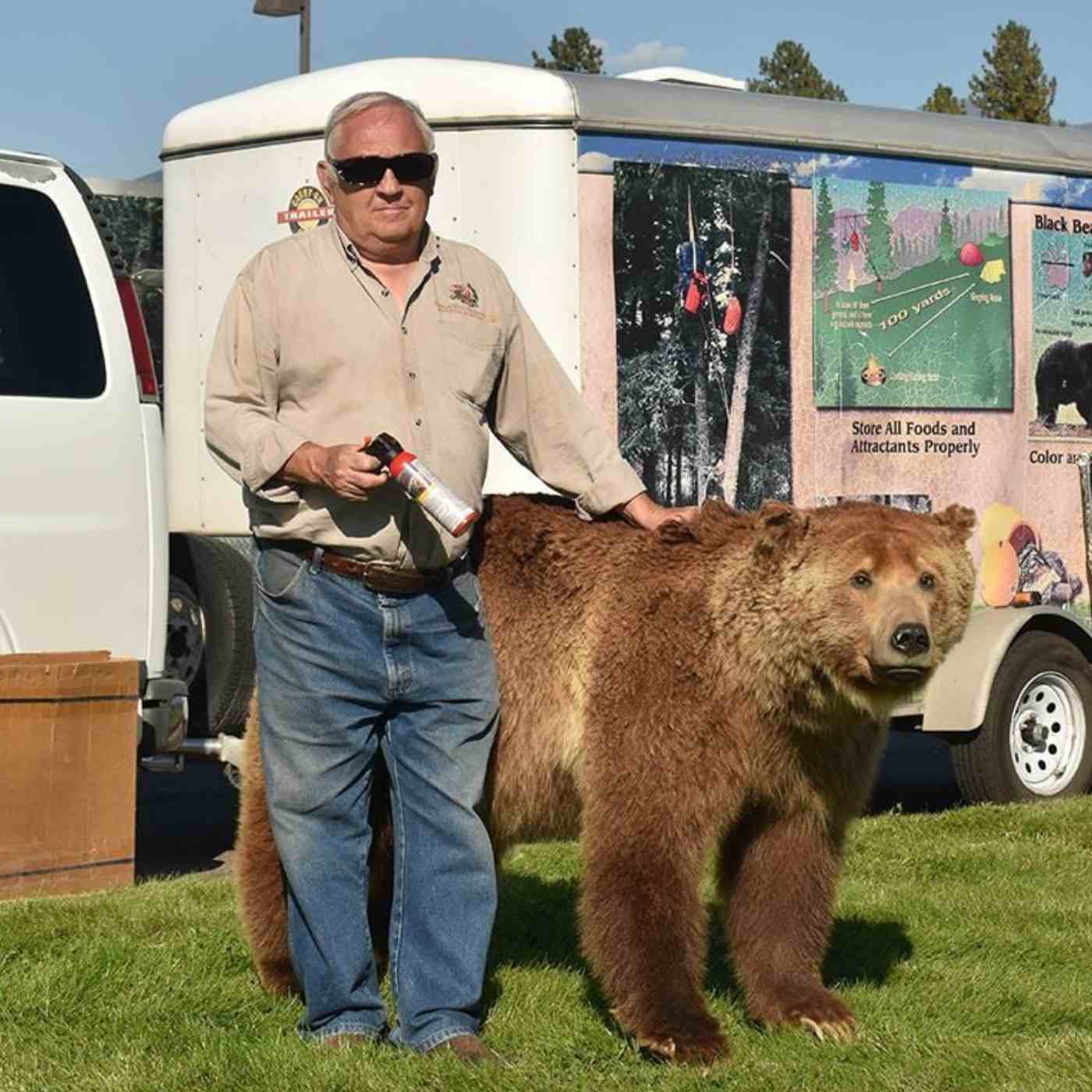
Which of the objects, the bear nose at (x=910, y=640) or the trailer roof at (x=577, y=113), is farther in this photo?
the trailer roof at (x=577, y=113)

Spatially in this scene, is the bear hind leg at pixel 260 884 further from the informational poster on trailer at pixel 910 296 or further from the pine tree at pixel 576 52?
the pine tree at pixel 576 52

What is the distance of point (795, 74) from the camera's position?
111ft

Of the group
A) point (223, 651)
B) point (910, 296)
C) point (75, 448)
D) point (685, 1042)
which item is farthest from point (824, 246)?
point (685, 1042)

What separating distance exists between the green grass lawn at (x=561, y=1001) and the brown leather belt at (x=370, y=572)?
1.12 meters

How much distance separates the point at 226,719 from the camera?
26.9ft

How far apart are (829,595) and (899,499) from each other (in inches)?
181

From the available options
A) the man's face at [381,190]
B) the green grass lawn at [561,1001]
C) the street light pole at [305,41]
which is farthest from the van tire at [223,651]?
the street light pole at [305,41]

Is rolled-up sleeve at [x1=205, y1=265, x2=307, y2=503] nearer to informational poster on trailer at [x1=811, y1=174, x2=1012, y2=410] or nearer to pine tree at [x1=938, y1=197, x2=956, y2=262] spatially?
informational poster on trailer at [x1=811, y1=174, x2=1012, y2=410]

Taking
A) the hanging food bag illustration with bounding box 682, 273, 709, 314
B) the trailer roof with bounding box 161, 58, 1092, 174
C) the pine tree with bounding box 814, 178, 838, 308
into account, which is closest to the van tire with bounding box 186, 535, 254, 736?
the trailer roof with bounding box 161, 58, 1092, 174

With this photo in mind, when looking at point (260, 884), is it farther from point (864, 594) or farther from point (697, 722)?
point (864, 594)

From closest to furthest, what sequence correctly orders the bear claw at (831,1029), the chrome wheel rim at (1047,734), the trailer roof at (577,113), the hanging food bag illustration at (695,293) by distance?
the bear claw at (831,1029)
the trailer roof at (577,113)
the hanging food bag illustration at (695,293)
the chrome wheel rim at (1047,734)

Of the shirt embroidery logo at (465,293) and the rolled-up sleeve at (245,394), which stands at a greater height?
the shirt embroidery logo at (465,293)

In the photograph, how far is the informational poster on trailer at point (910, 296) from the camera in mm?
9273

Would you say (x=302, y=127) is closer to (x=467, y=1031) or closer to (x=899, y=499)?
(x=899, y=499)
